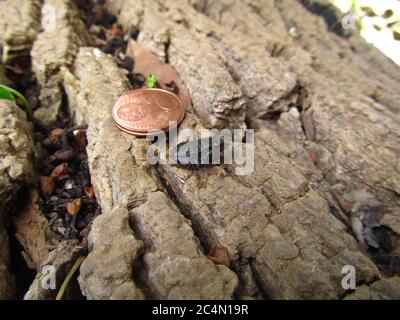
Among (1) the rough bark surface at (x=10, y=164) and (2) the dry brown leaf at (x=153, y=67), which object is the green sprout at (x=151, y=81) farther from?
(1) the rough bark surface at (x=10, y=164)

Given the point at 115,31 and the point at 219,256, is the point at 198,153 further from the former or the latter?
the point at 115,31

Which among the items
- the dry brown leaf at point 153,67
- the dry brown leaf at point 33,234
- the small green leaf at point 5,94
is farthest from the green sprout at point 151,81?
Result: the dry brown leaf at point 33,234

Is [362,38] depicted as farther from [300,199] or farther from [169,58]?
[300,199]

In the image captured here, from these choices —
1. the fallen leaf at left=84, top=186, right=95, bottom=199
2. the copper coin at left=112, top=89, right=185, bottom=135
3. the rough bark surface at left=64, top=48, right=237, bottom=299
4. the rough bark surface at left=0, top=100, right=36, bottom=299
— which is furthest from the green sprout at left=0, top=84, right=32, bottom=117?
the fallen leaf at left=84, top=186, right=95, bottom=199

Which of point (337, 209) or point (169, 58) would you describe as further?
point (169, 58)

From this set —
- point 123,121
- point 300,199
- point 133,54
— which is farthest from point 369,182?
point 133,54

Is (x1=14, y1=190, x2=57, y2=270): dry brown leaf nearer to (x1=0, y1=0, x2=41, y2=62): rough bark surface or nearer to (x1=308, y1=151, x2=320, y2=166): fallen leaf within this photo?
(x1=0, y1=0, x2=41, y2=62): rough bark surface

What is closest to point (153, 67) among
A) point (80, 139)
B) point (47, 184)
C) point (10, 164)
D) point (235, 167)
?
point (80, 139)
